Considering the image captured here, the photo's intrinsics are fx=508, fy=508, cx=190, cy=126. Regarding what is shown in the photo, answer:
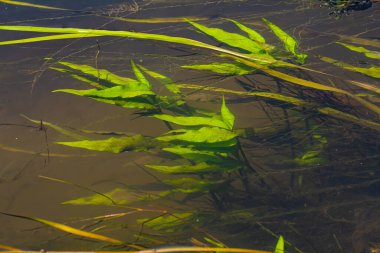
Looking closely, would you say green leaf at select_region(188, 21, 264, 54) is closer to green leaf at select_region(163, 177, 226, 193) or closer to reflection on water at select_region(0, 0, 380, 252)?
reflection on water at select_region(0, 0, 380, 252)

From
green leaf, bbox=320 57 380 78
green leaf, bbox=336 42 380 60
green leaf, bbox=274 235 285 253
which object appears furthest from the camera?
green leaf, bbox=336 42 380 60

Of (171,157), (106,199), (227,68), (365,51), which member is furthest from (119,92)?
(365,51)

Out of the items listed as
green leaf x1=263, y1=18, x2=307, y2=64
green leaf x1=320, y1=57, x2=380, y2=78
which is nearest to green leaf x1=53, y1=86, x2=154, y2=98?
green leaf x1=263, y1=18, x2=307, y2=64

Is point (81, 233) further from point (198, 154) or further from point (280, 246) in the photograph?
point (280, 246)

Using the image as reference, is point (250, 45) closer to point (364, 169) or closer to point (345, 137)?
point (345, 137)

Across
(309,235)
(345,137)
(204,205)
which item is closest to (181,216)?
(204,205)
